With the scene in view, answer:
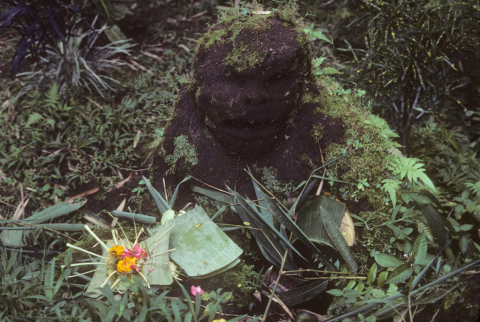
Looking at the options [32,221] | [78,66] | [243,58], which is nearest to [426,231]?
[243,58]

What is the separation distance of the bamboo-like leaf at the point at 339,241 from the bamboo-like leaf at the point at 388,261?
6.2 inches

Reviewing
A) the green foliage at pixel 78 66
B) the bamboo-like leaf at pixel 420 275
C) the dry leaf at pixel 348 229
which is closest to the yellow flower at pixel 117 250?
the dry leaf at pixel 348 229

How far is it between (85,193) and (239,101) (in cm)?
201

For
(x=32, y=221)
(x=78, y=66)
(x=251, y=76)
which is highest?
(x=251, y=76)

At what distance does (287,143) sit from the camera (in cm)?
253

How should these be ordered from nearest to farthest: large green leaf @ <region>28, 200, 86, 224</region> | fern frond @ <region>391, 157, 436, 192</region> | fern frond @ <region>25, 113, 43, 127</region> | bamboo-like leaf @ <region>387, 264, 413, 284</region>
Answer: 1. bamboo-like leaf @ <region>387, 264, 413, 284</region>
2. fern frond @ <region>391, 157, 436, 192</region>
3. large green leaf @ <region>28, 200, 86, 224</region>
4. fern frond @ <region>25, 113, 43, 127</region>

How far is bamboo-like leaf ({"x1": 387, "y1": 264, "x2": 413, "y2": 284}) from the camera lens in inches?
80.3

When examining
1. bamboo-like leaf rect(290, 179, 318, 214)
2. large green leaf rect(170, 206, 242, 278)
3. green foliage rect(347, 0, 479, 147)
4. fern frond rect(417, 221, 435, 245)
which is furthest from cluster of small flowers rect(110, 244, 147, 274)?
green foliage rect(347, 0, 479, 147)

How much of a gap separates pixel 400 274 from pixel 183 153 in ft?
5.44

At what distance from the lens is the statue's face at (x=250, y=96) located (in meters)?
2.22

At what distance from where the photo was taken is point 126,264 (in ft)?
6.81

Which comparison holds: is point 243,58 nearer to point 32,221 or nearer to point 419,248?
point 419,248

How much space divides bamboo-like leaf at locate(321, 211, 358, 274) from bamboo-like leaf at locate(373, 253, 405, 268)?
16 cm

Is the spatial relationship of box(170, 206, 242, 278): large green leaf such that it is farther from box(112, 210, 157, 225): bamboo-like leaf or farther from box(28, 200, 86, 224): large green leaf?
box(28, 200, 86, 224): large green leaf
